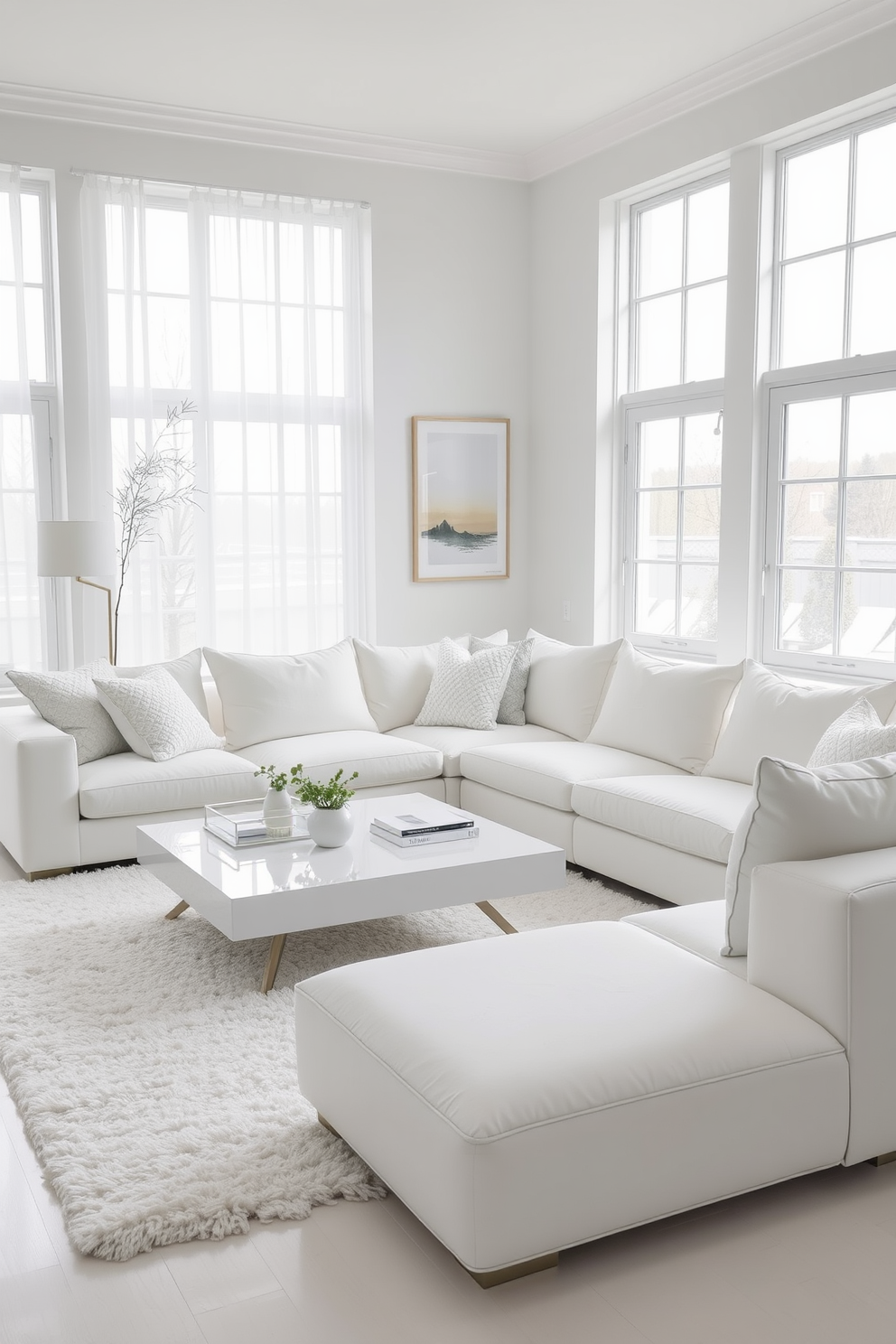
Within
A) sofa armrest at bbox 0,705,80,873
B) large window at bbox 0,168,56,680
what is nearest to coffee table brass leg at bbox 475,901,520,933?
sofa armrest at bbox 0,705,80,873

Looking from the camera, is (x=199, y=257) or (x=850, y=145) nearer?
(x=850, y=145)

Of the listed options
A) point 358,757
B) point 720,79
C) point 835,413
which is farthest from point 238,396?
point 835,413

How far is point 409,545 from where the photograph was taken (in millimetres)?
6766

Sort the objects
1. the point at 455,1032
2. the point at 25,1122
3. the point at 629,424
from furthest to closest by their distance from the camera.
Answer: the point at 629,424
the point at 25,1122
the point at 455,1032

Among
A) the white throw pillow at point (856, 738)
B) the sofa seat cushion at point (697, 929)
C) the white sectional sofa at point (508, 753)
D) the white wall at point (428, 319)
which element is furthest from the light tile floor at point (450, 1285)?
the white wall at point (428, 319)

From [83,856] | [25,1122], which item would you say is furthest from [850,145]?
[25,1122]

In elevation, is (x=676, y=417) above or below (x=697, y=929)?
above

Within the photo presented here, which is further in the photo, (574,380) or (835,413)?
(574,380)

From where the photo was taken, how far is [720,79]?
5.35 meters

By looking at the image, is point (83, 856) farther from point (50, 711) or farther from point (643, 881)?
point (643, 881)

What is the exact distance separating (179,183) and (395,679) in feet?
9.03

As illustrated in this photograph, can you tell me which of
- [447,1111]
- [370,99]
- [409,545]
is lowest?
[447,1111]

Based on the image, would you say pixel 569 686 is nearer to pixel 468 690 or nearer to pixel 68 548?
pixel 468 690

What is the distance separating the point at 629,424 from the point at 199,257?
2.42 metres
